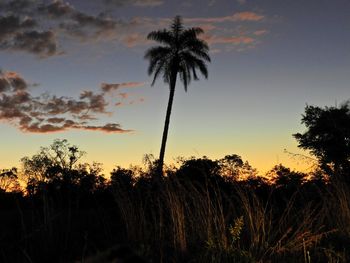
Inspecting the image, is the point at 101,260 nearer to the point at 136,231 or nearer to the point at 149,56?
the point at 136,231

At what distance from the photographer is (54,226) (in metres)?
8.80

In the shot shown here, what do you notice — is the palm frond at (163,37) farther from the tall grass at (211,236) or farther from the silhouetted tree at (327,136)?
the tall grass at (211,236)

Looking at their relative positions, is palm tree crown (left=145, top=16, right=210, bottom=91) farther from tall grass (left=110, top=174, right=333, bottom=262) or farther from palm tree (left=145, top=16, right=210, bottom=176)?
tall grass (left=110, top=174, right=333, bottom=262)

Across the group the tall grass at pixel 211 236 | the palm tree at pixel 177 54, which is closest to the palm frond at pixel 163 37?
the palm tree at pixel 177 54

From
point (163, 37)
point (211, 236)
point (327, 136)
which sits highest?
point (163, 37)

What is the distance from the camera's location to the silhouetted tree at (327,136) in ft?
126

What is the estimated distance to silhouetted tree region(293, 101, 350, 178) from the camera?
3850 centimetres

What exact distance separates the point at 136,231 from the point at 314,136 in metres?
35.9

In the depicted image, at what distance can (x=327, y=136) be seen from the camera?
40.3 meters

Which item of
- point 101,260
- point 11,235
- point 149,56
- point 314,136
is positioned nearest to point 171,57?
point 149,56

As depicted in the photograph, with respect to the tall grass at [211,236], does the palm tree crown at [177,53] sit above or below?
above

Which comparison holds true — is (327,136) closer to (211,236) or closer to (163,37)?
(163,37)

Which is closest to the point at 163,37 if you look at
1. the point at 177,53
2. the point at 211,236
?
the point at 177,53

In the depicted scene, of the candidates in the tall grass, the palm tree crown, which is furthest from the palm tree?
the tall grass
